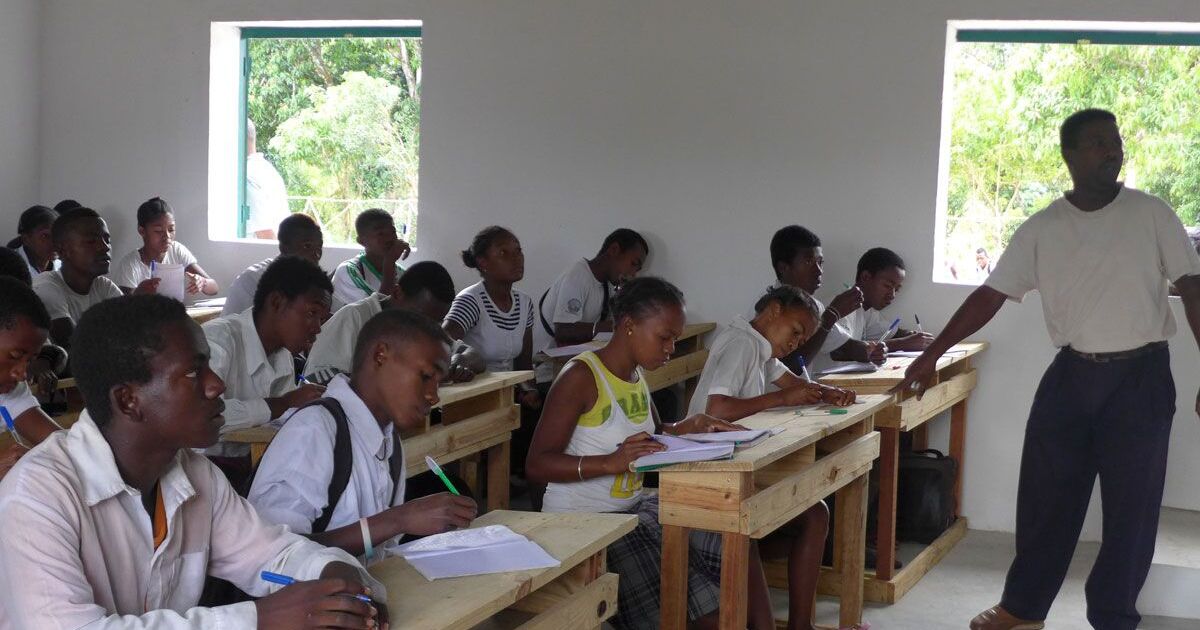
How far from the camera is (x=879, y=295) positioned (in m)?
5.27

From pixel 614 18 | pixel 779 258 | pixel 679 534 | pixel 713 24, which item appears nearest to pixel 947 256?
pixel 779 258

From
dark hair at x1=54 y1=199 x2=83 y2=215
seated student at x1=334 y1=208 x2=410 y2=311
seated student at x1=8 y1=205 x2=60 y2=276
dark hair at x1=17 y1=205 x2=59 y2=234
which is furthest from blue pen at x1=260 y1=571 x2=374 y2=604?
dark hair at x1=54 y1=199 x2=83 y2=215

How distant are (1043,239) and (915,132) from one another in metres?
1.85

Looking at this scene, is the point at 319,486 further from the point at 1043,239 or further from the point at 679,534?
the point at 1043,239

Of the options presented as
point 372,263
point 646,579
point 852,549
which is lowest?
point 852,549

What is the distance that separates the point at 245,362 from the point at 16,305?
0.76 meters

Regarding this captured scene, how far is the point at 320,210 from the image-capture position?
22.1ft

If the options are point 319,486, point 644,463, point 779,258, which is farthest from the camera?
point 779,258

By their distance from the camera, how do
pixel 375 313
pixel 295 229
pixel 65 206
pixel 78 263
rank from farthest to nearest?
pixel 65 206, pixel 295 229, pixel 78 263, pixel 375 313

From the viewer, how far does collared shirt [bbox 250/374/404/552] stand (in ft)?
7.00

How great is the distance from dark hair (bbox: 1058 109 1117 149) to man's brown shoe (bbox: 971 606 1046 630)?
1.45 metres

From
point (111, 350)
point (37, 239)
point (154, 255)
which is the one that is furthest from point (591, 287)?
point (111, 350)

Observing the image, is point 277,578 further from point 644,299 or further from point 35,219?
point 35,219

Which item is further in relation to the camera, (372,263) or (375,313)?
(372,263)
